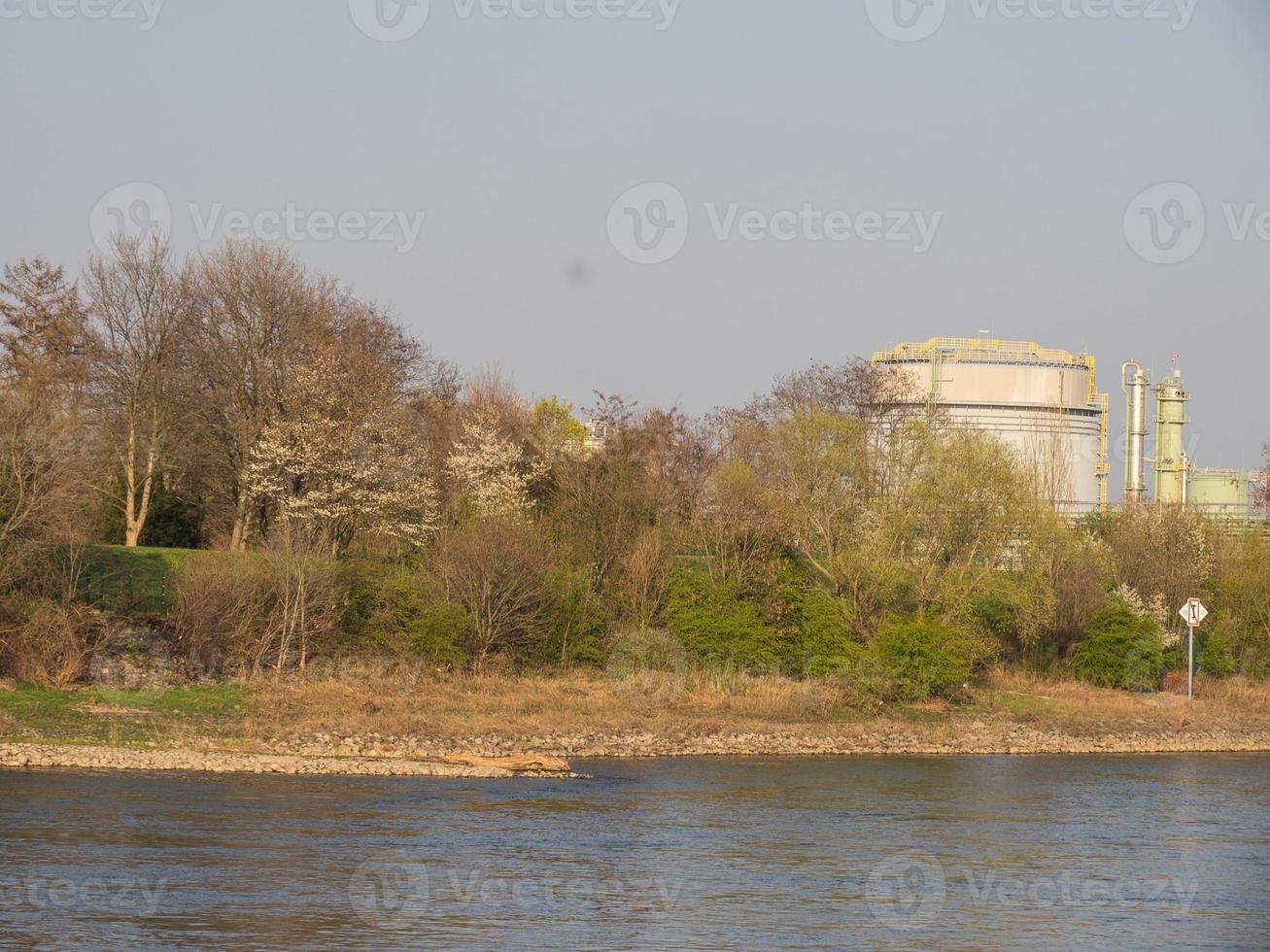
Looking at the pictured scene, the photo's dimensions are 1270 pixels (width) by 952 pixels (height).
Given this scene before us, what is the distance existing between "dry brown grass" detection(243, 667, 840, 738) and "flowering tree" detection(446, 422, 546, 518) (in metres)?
8.91

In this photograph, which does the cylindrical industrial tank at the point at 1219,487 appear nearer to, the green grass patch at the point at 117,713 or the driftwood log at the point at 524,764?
the driftwood log at the point at 524,764

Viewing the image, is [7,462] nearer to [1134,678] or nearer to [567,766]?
[567,766]

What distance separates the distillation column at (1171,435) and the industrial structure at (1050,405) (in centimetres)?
5

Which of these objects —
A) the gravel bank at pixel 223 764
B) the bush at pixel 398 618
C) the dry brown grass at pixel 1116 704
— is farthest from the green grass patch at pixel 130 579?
the dry brown grass at pixel 1116 704

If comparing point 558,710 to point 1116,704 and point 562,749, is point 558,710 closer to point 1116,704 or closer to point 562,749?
point 562,749

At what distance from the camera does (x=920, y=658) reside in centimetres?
4888

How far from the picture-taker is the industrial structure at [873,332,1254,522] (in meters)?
72.8

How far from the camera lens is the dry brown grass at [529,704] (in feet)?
134

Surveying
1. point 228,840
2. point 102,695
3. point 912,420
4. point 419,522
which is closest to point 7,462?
point 102,695

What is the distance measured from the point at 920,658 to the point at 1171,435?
Answer: 36536 mm

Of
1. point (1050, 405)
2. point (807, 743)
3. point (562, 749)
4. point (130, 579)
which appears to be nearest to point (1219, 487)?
point (1050, 405)

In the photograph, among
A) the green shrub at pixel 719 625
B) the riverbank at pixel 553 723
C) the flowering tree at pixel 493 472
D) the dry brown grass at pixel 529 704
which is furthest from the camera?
the flowering tree at pixel 493 472

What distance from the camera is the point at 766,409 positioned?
66000 millimetres

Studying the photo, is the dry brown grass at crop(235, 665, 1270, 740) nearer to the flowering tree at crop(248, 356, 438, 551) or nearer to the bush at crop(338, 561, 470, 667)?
the bush at crop(338, 561, 470, 667)
